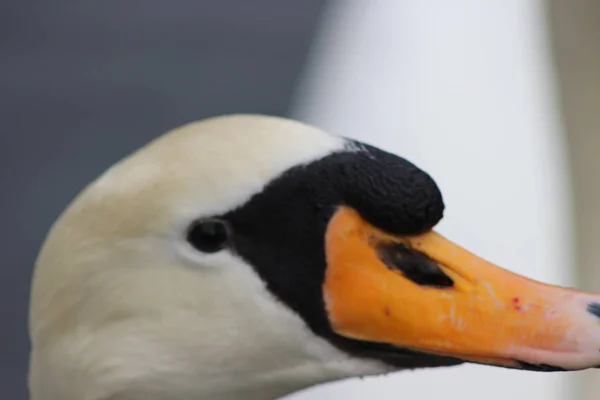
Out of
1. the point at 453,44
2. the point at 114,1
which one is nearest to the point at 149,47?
the point at 114,1

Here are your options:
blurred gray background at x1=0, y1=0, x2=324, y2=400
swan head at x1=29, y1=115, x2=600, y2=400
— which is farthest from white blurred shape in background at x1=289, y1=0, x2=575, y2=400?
swan head at x1=29, y1=115, x2=600, y2=400

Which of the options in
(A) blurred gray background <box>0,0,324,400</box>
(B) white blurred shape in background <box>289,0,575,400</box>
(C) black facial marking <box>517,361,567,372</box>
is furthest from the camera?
(A) blurred gray background <box>0,0,324,400</box>

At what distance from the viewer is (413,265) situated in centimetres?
57

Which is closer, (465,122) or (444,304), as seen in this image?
(444,304)

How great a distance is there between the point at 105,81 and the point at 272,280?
164cm

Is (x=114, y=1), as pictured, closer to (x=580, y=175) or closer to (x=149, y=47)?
(x=149, y=47)

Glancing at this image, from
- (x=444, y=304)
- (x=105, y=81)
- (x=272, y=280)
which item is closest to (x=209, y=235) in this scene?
(x=272, y=280)

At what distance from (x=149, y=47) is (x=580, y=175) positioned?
1247mm

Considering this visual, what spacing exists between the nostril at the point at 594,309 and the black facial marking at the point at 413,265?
80 mm

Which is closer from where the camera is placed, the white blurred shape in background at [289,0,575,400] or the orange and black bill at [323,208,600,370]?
the orange and black bill at [323,208,600,370]

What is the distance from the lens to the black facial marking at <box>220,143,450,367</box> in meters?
0.56

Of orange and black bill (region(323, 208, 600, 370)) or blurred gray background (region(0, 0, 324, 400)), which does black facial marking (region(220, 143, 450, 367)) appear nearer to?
orange and black bill (region(323, 208, 600, 370))

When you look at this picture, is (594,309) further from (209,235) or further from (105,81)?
(105,81)

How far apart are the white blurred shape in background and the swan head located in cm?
80
